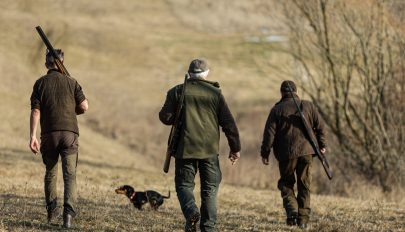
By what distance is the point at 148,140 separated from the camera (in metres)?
34.3

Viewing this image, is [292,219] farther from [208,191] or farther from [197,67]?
[197,67]

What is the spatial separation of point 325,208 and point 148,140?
2110cm

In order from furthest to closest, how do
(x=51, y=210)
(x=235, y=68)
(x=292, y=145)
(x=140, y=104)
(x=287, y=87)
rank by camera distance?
(x=235, y=68)
(x=140, y=104)
(x=287, y=87)
(x=292, y=145)
(x=51, y=210)

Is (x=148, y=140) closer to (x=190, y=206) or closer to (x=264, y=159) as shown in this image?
(x=264, y=159)

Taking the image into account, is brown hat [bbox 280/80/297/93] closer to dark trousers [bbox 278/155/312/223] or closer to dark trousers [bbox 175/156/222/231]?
dark trousers [bbox 278/155/312/223]

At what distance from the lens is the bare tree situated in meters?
20.3

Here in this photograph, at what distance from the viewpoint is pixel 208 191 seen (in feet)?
27.8

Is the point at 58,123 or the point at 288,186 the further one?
the point at 288,186

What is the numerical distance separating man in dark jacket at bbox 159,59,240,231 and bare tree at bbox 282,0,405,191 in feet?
40.2

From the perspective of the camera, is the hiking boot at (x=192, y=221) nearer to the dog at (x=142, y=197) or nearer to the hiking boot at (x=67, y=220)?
the hiking boot at (x=67, y=220)

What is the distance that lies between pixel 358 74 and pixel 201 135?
43.8ft

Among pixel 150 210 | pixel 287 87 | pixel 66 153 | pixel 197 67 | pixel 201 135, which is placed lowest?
pixel 150 210

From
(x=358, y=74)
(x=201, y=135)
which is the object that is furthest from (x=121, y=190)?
(x=358, y=74)

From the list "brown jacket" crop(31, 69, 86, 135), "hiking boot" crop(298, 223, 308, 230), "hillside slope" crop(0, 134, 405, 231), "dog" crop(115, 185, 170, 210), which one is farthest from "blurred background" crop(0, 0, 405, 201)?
"brown jacket" crop(31, 69, 86, 135)
